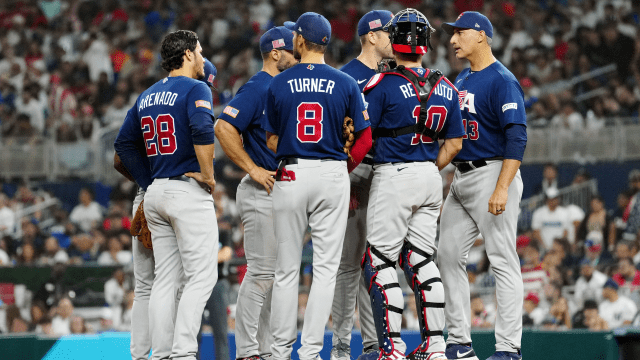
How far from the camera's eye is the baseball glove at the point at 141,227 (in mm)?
5133

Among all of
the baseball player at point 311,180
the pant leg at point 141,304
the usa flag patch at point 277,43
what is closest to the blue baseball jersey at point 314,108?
the baseball player at point 311,180

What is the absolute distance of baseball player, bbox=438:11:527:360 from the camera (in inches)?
204

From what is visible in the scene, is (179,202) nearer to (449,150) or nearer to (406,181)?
(406,181)

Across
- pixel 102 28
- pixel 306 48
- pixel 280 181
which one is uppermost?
pixel 102 28

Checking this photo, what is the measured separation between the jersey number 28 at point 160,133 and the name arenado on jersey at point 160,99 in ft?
0.27

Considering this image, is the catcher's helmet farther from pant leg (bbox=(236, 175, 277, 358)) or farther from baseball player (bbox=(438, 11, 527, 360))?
pant leg (bbox=(236, 175, 277, 358))

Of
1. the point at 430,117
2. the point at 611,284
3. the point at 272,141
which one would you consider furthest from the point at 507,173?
the point at 611,284

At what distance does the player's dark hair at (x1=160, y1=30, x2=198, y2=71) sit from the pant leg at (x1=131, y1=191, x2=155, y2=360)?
125 centimetres

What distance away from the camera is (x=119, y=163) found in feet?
18.1

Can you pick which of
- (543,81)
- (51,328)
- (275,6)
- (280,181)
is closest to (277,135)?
(280,181)

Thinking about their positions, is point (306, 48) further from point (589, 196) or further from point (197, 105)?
point (589, 196)

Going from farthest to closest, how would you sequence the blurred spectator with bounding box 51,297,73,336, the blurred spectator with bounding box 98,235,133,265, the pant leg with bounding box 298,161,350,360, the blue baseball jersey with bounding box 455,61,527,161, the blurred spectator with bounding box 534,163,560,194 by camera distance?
the blurred spectator with bounding box 534,163,560,194, the blurred spectator with bounding box 98,235,133,265, the blurred spectator with bounding box 51,297,73,336, the blue baseball jersey with bounding box 455,61,527,161, the pant leg with bounding box 298,161,350,360

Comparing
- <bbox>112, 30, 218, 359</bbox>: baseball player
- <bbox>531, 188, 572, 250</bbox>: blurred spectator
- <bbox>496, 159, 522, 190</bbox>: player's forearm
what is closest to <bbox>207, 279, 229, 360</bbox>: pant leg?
<bbox>112, 30, 218, 359</bbox>: baseball player

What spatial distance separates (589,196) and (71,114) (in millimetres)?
8754
